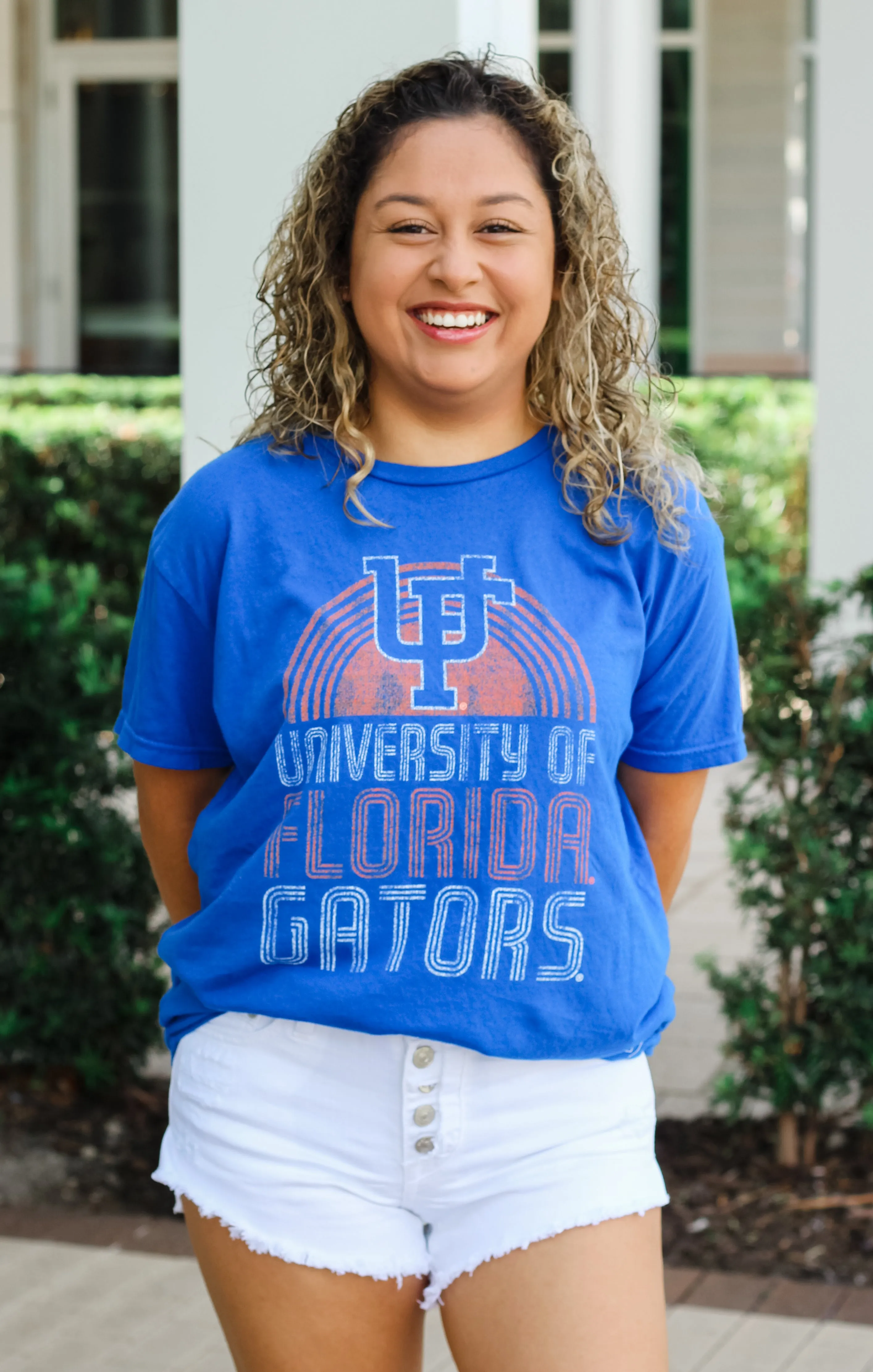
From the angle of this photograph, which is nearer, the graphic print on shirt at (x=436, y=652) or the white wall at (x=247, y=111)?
the graphic print on shirt at (x=436, y=652)

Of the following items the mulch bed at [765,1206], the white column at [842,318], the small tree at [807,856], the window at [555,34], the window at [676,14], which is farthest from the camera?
the window at [676,14]

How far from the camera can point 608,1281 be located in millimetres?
1778

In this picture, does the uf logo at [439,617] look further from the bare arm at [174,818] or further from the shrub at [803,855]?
the shrub at [803,855]

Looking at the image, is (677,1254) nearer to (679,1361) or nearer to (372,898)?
(679,1361)

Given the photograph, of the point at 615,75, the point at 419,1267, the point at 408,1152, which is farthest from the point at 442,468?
the point at 615,75

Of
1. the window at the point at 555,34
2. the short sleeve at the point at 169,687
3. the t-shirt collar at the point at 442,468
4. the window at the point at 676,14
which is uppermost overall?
the window at the point at 676,14

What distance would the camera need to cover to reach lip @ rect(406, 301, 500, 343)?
189 centimetres

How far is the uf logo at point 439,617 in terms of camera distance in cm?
183

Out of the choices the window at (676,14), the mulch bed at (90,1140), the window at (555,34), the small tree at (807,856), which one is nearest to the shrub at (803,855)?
the small tree at (807,856)

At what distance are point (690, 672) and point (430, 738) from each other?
33 cm

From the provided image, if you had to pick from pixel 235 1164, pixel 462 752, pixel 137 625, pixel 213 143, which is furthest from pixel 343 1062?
pixel 213 143

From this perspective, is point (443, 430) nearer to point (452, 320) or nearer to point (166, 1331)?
point (452, 320)

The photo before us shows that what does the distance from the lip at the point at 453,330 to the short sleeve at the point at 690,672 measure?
0.30 meters

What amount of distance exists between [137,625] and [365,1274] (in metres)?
0.74
